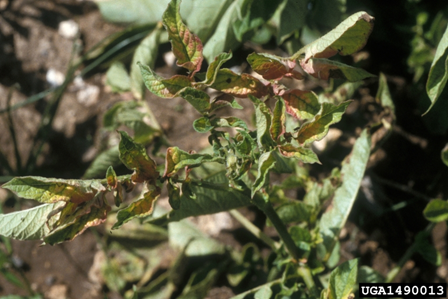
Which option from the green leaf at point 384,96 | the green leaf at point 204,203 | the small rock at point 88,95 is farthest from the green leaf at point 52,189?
the small rock at point 88,95

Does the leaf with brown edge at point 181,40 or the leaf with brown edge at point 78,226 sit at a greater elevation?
the leaf with brown edge at point 181,40

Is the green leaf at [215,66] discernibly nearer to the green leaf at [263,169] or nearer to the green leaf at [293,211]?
the green leaf at [263,169]

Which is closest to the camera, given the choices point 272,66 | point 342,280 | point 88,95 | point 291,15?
point 272,66

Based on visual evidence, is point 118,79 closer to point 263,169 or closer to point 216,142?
point 216,142

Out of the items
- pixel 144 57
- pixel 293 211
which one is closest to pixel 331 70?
pixel 293 211

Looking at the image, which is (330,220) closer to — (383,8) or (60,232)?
(60,232)

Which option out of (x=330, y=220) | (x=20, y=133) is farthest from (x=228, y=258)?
(x=20, y=133)
